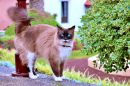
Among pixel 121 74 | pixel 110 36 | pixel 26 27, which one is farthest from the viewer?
pixel 121 74

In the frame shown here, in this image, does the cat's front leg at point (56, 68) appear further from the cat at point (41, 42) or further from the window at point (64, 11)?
the window at point (64, 11)

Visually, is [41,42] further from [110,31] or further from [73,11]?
[73,11]

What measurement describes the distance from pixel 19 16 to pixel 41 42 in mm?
702

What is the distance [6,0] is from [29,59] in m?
12.8

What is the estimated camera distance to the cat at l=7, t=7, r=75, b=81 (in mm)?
3844

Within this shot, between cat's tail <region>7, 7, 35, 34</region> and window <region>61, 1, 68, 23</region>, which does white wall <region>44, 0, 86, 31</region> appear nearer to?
window <region>61, 1, 68, 23</region>

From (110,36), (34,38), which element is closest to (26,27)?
(34,38)

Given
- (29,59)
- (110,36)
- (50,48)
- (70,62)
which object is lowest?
(70,62)

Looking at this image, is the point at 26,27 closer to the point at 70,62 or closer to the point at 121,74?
the point at 121,74

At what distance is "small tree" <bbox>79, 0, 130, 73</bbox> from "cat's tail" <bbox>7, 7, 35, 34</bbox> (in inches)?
47.6

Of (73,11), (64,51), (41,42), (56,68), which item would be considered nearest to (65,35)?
(64,51)

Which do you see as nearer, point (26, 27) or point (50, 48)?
point (50, 48)

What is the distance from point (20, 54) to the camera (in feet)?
13.9

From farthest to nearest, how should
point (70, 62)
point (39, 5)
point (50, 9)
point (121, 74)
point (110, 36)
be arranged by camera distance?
point (50, 9) → point (39, 5) → point (70, 62) → point (121, 74) → point (110, 36)
